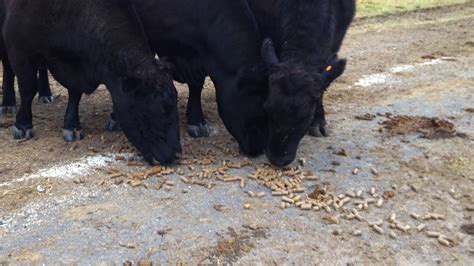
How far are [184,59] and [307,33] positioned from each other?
1.71 metres

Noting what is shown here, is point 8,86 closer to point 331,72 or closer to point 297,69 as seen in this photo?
point 297,69

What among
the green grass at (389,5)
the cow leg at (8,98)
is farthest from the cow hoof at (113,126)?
the green grass at (389,5)

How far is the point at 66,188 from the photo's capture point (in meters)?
5.04

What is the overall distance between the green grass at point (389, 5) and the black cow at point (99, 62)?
10.7 meters

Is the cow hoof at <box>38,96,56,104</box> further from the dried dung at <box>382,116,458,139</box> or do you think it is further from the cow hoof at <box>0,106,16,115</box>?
the dried dung at <box>382,116,458,139</box>

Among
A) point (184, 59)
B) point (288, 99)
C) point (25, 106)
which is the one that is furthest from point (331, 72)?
point (25, 106)

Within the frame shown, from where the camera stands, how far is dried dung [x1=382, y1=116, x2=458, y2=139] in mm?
6477

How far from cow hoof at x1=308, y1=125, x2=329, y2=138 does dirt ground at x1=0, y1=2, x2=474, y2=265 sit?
10 cm

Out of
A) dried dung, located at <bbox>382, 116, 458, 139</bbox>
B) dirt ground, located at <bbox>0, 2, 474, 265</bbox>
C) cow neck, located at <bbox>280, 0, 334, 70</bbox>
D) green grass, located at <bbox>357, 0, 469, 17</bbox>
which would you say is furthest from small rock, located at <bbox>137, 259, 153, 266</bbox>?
green grass, located at <bbox>357, 0, 469, 17</bbox>

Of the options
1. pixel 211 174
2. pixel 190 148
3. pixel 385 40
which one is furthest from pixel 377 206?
pixel 385 40

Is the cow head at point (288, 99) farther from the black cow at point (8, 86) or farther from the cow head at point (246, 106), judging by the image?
the black cow at point (8, 86)

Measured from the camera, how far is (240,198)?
4910 mm

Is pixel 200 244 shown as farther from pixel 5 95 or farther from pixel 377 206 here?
pixel 5 95

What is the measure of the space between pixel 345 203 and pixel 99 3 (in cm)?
336
